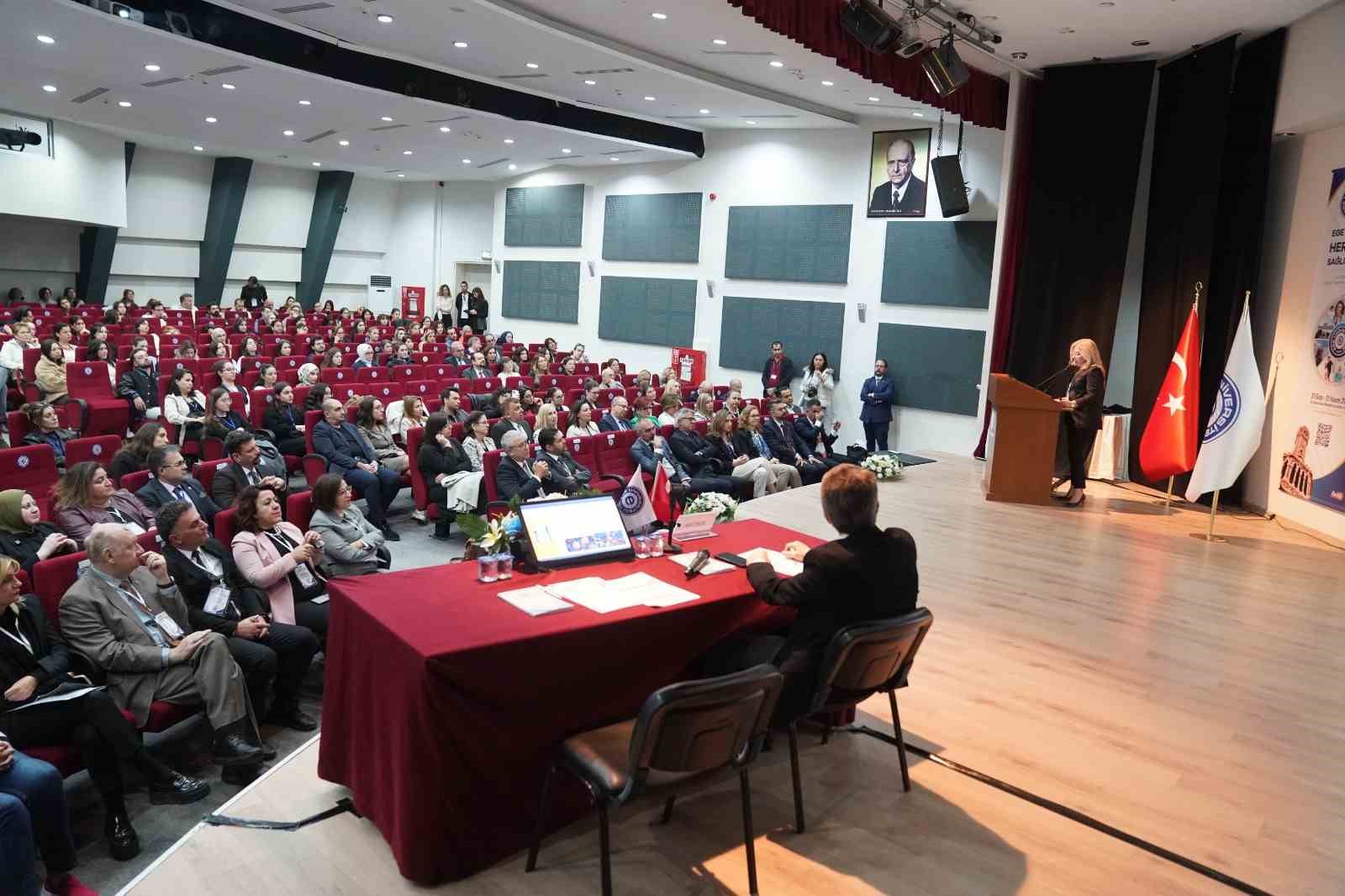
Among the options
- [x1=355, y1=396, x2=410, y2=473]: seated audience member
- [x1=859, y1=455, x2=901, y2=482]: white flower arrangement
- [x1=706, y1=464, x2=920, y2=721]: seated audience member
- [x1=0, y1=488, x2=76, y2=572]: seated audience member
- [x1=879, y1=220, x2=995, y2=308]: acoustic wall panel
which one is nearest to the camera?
[x1=706, y1=464, x2=920, y2=721]: seated audience member

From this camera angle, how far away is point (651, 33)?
30.3ft

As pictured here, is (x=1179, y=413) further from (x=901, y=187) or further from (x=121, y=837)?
(x=121, y=837)

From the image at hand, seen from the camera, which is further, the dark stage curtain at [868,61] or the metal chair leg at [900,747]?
the dark stage curtain at [868,61]

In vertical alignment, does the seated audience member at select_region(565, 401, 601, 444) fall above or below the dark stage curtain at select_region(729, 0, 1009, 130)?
below

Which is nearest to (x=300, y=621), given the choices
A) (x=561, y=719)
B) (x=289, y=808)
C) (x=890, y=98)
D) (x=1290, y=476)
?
(x=289, y=808)

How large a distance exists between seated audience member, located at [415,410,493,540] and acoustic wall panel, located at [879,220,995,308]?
755 cm

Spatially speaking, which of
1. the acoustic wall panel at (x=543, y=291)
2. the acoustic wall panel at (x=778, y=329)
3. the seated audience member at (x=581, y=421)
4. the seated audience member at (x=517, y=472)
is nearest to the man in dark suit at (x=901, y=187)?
the acoustic wall panel at (x=778, y=329)

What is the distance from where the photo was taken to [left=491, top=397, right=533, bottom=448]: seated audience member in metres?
8.26

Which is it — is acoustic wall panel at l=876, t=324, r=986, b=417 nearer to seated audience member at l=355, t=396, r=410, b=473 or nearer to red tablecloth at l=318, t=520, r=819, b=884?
seated audience member at l=355, t=396, r=410, b=473

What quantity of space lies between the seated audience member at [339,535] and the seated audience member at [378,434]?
2.96m

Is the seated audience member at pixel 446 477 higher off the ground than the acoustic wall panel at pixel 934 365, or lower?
lower

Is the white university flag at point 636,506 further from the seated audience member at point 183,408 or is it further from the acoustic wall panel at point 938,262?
the acoustic wall panel at point 938,262

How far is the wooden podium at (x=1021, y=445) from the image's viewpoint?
26.0 feet

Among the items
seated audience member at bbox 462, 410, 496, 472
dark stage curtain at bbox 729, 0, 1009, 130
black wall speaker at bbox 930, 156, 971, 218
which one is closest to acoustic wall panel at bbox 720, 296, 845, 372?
black wall speaker at bbox 930, 156, 971, 218
